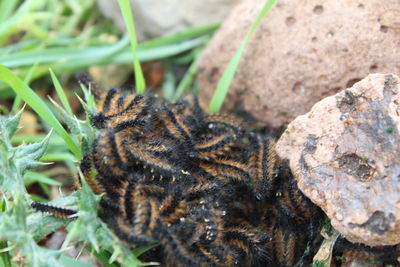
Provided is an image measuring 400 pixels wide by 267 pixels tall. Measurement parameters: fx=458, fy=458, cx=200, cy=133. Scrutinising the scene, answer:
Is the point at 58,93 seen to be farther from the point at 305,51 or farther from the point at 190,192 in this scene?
the point at 305,51

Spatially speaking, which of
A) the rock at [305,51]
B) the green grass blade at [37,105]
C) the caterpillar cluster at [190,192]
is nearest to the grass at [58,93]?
the green grass blade at [37,105]

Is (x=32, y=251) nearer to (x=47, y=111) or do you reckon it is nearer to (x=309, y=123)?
(x=47, y=111)

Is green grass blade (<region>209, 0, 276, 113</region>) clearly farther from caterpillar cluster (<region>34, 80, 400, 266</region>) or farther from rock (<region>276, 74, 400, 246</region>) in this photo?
rock (<region>276, 74, 400, 246</region>)

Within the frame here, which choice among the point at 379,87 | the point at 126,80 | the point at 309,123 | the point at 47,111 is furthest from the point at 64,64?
the point at 379,87

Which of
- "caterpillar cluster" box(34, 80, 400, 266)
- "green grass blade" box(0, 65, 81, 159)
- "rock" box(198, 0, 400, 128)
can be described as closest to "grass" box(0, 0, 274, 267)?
"green grass blade" box(0, 65, 81, 159)

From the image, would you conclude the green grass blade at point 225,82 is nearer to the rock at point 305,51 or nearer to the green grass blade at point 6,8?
the rock at point 305,51

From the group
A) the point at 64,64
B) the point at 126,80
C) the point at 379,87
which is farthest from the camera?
the point at 126,80
